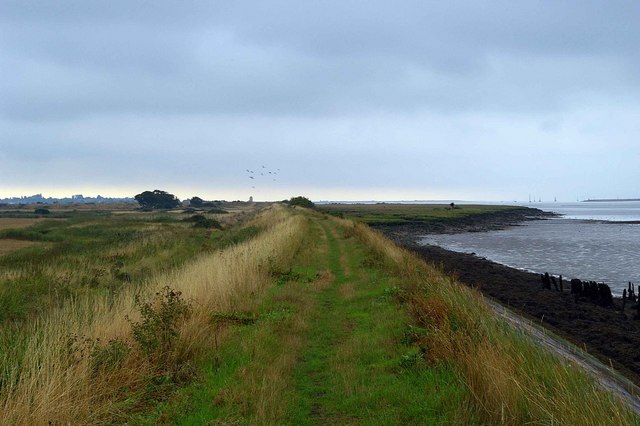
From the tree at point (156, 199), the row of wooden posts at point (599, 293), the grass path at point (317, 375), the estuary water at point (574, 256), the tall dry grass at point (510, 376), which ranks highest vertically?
the tree at point (156, 199)

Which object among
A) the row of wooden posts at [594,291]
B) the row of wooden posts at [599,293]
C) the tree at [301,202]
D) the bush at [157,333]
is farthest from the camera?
the tree at [301,202]

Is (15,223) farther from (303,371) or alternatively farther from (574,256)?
(574,256)

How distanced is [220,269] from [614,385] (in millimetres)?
11435

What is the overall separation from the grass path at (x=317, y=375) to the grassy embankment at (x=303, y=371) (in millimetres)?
29

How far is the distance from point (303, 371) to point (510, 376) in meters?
3.84

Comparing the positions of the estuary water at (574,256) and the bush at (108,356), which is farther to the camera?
the estuary water at (574,256)

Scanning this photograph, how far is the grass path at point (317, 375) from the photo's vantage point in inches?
233

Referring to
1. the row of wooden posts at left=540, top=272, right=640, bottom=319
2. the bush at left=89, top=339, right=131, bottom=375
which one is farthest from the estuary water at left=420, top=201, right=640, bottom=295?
the bush at left=89, top=339, right=131, bottom=375

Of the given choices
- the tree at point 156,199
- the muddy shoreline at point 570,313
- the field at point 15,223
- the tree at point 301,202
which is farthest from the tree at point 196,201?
the muddy shoreline at point 570,313

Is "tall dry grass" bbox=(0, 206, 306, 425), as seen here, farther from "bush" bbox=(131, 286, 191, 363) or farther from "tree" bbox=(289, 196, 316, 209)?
"tree" bbox=(289, 196, 316, 209)

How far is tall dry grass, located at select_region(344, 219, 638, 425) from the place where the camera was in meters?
4.93

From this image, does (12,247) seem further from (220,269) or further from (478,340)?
(478,340)

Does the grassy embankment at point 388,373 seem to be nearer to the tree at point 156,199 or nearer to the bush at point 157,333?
the bush at point 157,333

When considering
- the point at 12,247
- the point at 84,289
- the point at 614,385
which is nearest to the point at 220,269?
the point at 84,289
